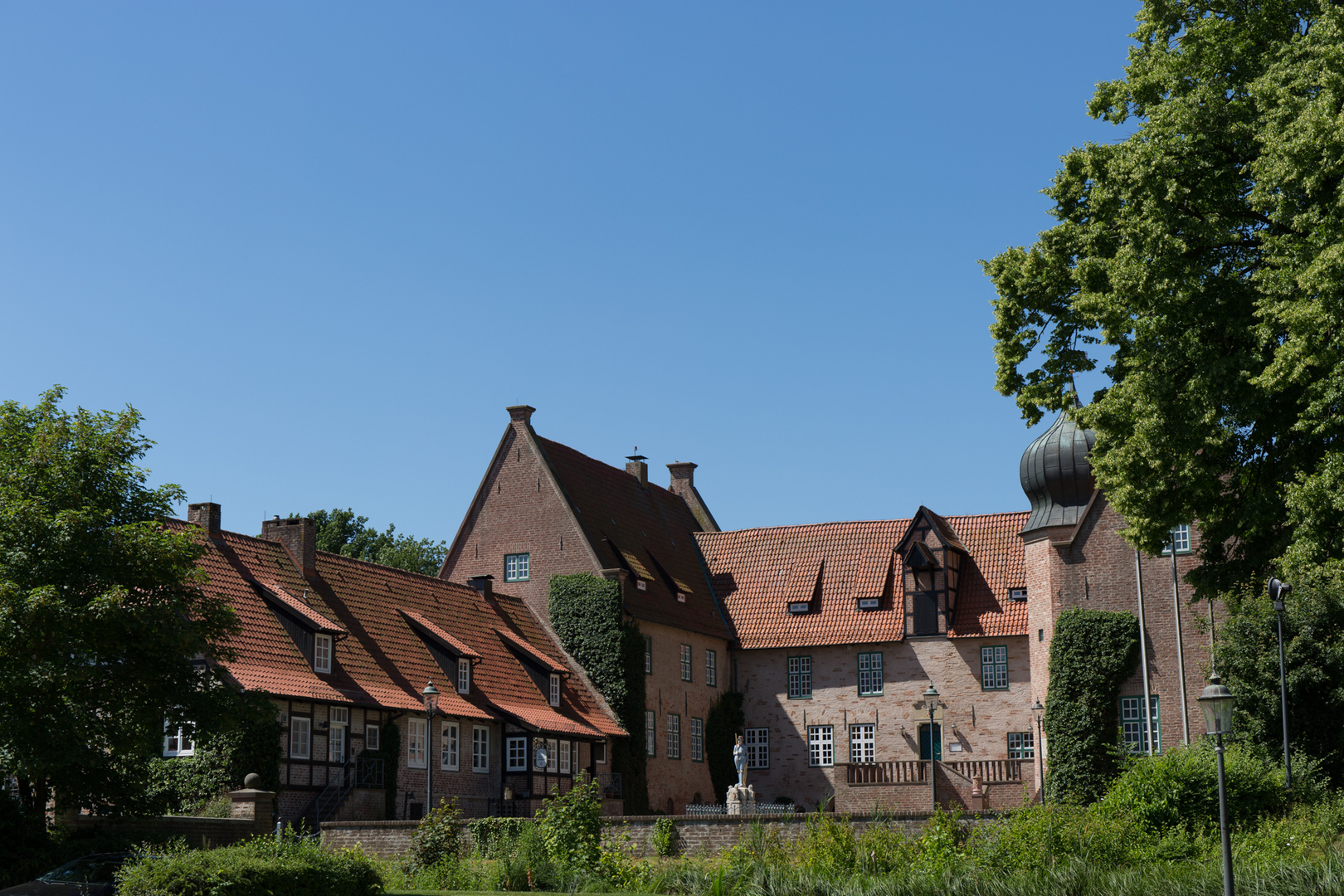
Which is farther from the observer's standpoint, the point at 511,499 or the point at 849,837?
the point at 511,499

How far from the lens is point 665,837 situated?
26.3m

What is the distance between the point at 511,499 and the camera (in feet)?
159

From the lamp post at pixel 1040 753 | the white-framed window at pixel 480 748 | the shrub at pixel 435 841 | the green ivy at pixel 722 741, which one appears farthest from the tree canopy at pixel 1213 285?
the green ivy at pixel 722 741

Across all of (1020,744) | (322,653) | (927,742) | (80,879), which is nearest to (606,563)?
(927,742)

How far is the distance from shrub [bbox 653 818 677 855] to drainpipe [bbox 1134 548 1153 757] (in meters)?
17.1

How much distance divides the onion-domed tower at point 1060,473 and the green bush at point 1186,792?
57.3 feet

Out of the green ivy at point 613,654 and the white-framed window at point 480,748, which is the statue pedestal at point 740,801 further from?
the white-framed window at point 480,748

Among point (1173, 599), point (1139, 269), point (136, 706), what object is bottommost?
point (136, 706)

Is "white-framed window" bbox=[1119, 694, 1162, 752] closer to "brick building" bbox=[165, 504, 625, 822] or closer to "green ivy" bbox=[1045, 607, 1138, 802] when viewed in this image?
"green ivy" bbox=[1045, 607, 1138, 802]

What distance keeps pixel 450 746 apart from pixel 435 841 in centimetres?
1149

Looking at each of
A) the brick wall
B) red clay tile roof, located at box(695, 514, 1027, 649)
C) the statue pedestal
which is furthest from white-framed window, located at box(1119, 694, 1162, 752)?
the statue pedestal

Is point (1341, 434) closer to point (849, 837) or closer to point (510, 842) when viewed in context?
point (849, 837)

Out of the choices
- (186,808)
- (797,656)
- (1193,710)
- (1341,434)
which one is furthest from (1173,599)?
(186,808)

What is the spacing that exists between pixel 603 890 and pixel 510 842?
9.63 ft
